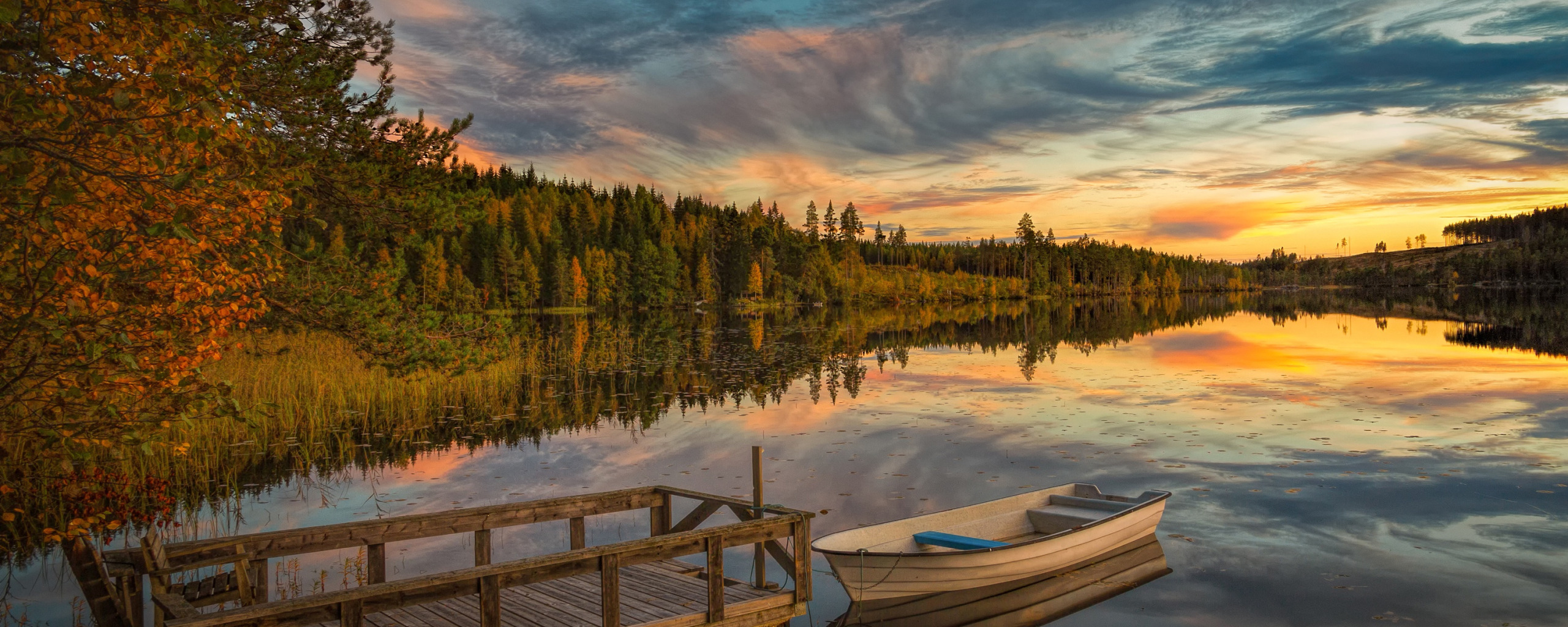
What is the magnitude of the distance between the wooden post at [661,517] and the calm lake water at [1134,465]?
1716mm

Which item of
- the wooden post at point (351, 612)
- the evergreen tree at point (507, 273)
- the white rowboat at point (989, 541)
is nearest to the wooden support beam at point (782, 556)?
the white rowboat at point (989, 541)

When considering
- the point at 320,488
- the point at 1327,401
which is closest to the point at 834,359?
the point at 1327,401

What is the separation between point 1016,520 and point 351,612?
33.1 feet

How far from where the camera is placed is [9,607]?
1119 centimetres

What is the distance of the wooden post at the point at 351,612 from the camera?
7.64 metres

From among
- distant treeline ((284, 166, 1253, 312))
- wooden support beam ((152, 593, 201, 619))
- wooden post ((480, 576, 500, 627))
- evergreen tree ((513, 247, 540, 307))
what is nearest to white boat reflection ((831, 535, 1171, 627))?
wooden post ((480, 576, 500, 627))

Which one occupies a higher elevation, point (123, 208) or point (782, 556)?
point (123, 208)

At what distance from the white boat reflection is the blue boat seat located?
59 centimetres

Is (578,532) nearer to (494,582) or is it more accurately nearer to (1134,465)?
(494,582)

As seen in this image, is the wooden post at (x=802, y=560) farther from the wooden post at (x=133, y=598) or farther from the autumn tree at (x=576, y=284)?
the autumn tree at (x=576, y=284)

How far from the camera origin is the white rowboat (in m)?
11.4

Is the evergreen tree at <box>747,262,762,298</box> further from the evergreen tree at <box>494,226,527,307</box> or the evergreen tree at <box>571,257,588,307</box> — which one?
the evergreen tree at <box>494,226,527,307</box>

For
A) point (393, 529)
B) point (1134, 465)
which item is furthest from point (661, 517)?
Result: point (1134, 465)

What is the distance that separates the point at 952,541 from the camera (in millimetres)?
12125
